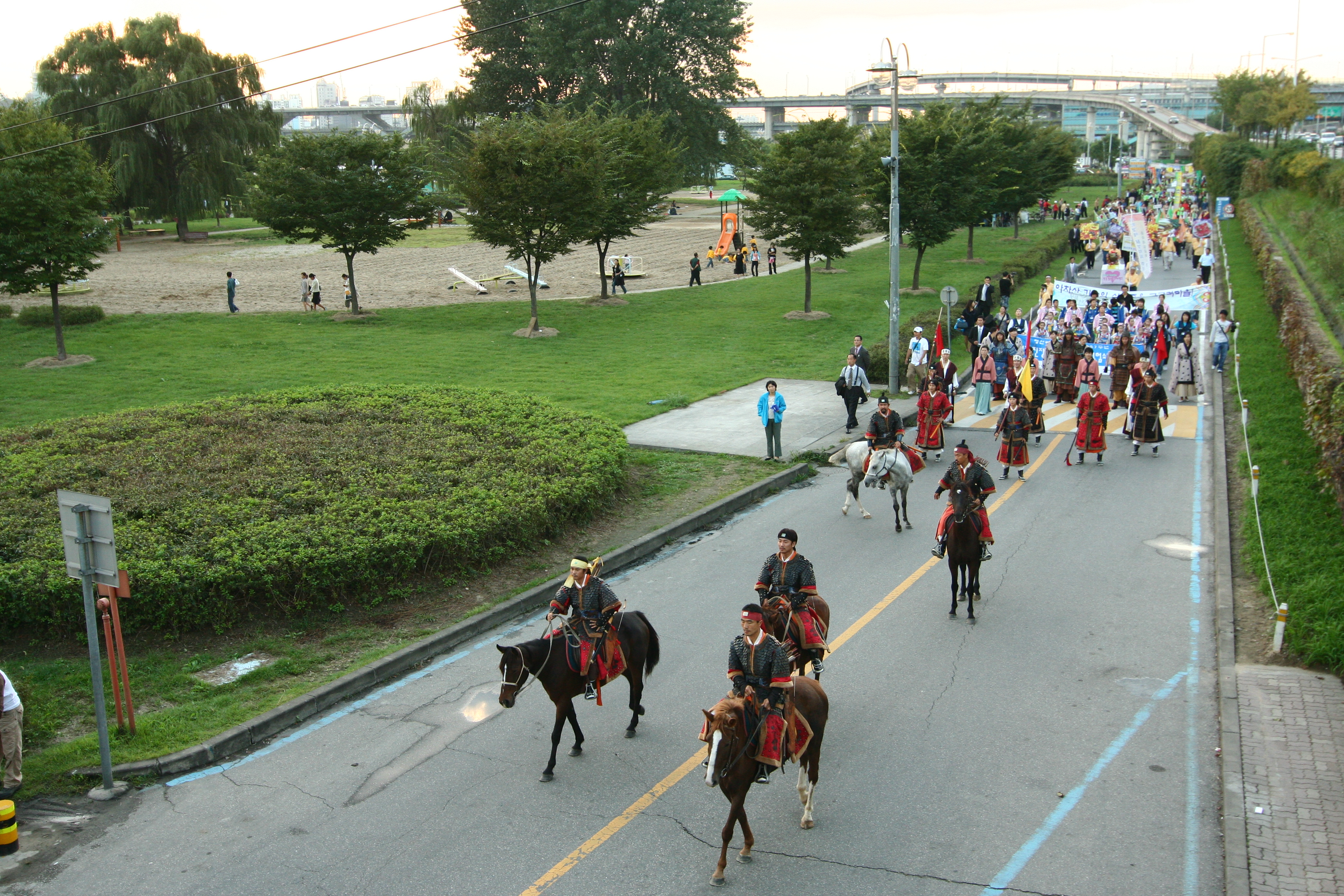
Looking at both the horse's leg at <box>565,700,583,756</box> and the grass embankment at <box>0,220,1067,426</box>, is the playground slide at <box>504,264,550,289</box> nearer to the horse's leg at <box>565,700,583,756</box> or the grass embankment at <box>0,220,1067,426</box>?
the grass embankment at <box>0,220,1067,426</box>

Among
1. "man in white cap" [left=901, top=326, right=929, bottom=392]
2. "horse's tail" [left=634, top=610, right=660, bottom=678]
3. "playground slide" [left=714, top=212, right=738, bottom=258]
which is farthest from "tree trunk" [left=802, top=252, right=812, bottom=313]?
"horse's tail" [left=634, top=610, right=660, bottom=678]

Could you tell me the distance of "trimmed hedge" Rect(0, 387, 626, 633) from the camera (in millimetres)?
10625

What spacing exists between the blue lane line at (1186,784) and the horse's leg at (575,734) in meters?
3.45

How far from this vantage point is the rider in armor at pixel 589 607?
8562 millimetres

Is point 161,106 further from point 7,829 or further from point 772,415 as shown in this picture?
point 7,829

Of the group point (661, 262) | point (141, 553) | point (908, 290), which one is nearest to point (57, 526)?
point (141, 553)

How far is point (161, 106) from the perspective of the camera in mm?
50250

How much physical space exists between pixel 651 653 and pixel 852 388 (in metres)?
12.8

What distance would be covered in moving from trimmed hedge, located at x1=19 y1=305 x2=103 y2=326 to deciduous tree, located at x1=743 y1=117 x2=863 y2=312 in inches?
884

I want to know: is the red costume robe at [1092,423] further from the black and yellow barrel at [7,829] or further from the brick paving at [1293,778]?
the black and yellow barrel at [7,829]

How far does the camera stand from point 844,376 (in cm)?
2100

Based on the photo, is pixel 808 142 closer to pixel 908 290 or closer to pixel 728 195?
pixel 908 290

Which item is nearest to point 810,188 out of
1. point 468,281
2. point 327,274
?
point 468,281

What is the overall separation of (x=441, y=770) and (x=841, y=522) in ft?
27.5
